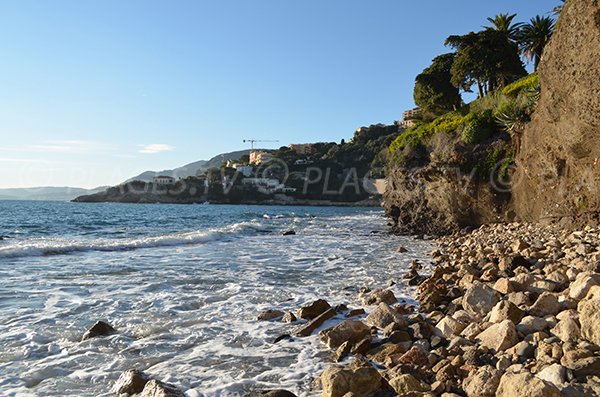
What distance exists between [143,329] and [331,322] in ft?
9.62

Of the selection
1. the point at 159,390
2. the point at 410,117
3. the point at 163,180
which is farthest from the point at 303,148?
the point at 159,390

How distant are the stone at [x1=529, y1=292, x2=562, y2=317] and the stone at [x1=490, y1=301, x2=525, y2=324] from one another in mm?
242

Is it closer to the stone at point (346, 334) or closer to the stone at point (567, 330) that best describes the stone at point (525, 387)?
the stone at point (567, 330)

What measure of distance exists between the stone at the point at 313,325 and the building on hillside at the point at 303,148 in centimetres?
16132

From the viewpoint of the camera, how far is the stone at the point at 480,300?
5941 mm

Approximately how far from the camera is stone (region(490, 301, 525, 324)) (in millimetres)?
5195

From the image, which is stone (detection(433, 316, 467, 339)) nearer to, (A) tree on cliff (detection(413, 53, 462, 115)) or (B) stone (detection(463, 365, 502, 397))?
(B) stone (detection(463, 365, 502, 397))

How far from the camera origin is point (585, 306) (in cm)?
445

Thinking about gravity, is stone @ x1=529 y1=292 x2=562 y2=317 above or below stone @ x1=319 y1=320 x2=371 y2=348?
above

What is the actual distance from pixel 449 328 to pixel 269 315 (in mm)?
2912

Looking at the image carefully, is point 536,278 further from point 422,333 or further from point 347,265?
point 347,265

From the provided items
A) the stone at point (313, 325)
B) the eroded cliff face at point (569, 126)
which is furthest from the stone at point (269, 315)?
the eroded cliff face at point (569, 126)

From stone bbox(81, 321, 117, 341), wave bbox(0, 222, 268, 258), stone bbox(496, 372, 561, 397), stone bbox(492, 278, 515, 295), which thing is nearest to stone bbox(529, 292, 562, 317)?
stone bbox(492, 278, 515, 295)

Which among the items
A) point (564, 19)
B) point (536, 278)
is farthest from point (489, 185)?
point (536, 278)
